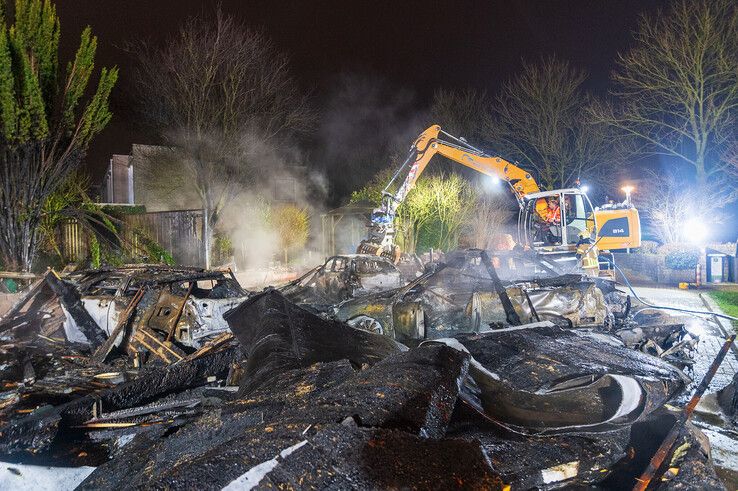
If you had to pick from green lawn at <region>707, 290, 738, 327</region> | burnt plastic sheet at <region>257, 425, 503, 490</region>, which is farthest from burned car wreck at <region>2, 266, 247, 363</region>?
green lawn at <region>707, 290, 738, 327</region>

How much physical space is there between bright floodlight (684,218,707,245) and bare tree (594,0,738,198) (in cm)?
178

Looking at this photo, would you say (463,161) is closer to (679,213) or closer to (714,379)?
(714,379)

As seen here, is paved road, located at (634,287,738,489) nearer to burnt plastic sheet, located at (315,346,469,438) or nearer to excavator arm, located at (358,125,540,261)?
burnt plastic sheet, located at (315,346,469,438)

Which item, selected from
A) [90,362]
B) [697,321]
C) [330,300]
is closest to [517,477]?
[90,362]

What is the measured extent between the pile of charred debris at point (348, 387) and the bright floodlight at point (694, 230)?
1351 cm

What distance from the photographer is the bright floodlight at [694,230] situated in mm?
18030

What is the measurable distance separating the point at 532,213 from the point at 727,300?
5076 mm

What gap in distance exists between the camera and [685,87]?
57.4ft

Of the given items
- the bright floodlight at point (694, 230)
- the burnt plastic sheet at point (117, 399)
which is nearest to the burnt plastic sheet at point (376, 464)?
the burnt plastic sheet at point (117, 399)

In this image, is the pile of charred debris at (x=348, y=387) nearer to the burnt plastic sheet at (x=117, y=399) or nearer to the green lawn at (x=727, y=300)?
the burnt plastic sheet at (x=117, y=399)

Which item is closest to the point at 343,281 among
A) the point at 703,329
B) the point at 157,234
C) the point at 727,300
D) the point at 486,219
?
the point at 703,329

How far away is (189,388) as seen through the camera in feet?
15.7

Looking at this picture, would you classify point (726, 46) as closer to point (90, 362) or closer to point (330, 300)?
point (330, 300)

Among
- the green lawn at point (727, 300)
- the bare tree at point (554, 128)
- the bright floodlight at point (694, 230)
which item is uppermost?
Answer: the bare tree at point (554, 128)
